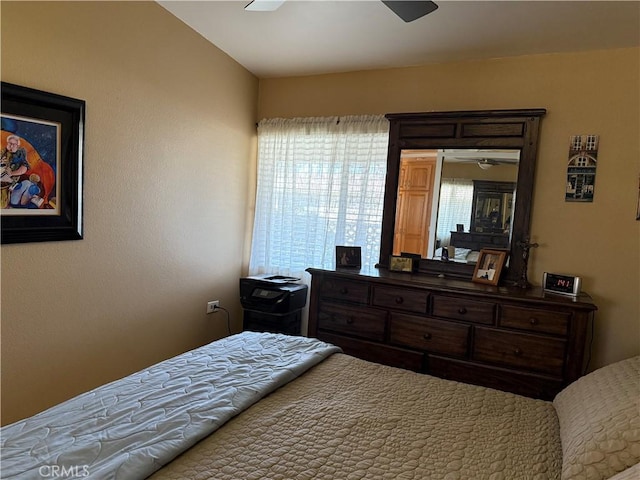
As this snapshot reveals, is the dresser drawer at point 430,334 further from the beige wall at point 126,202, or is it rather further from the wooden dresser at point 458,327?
the beige wall at point 126,202

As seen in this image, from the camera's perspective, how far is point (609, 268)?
2.64 metres

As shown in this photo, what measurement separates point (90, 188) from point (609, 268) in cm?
318

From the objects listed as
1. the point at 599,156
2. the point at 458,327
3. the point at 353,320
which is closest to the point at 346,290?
the point at 353,320

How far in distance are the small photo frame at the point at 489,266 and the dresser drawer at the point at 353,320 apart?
0.69 m

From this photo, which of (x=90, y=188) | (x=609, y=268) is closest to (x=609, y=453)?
(x=609, y=268)

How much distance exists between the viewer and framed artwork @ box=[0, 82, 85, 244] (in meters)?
2.10

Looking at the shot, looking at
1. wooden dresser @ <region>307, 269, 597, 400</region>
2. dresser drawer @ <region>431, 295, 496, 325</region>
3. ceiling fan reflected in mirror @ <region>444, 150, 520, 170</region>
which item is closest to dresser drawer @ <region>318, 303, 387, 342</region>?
wooden dresser @ <region>307, 269, 597, 400</region>

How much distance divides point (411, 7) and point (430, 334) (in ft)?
6.03

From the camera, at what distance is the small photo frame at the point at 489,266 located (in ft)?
9.16

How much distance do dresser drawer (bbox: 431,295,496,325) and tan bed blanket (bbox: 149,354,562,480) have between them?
89cm

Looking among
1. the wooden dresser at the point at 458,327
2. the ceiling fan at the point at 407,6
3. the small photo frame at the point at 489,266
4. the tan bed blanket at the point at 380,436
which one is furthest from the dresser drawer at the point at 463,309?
the ceiling fan at the point at 407,6

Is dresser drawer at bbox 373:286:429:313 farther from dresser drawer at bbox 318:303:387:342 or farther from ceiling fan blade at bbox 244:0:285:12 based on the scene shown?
ceiling fan blade at bbox 244:0:285:12

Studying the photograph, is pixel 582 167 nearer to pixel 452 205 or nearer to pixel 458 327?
pixel 452 205

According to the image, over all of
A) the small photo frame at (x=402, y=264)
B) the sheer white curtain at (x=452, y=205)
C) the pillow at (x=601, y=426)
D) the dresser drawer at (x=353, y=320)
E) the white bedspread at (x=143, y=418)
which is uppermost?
the sheer white curtain at (x=452, y=205)
